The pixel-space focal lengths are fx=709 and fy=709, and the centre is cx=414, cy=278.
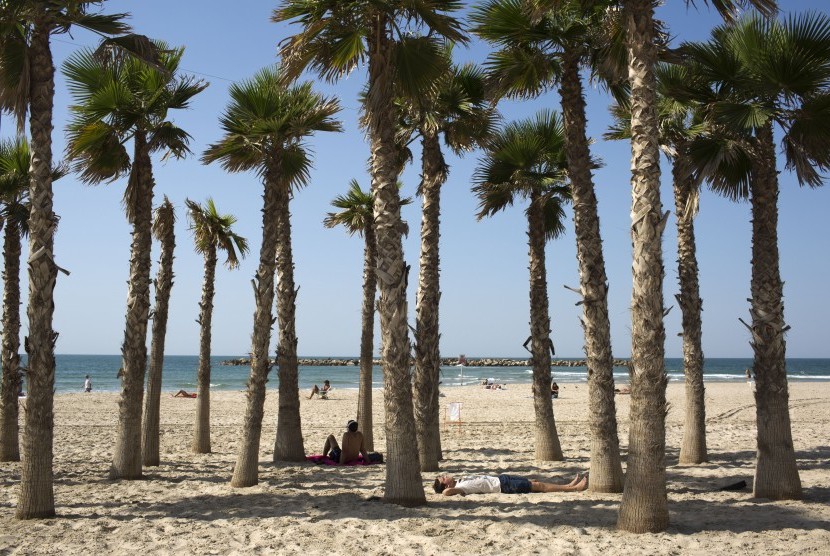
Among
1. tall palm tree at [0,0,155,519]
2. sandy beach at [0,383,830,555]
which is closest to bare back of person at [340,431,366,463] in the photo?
sandy beach at [0,383,830,555]

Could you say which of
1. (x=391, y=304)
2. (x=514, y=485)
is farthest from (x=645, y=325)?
(x=514, y=485)

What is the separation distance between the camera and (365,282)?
635 inches

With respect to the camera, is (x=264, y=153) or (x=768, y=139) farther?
(x=264, y=153)

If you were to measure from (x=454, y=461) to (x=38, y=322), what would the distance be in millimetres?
8528

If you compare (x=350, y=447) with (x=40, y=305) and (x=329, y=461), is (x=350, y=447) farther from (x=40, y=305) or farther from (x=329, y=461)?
(x=40, y=305)

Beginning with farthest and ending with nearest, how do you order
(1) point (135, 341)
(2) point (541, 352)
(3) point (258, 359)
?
(2) point (541, 352) → (1) point (135, 341) → (3) point (258, 359)

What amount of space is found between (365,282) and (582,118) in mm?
6810

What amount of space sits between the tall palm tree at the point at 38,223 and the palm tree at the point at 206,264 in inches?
248

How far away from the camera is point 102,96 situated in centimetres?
1126

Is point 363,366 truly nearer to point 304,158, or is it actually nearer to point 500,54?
point 304,158

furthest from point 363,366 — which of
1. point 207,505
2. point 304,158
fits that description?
point 207,505

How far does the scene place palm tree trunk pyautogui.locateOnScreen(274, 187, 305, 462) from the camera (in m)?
13.9

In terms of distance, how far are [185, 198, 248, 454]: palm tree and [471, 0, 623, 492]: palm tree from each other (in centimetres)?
790

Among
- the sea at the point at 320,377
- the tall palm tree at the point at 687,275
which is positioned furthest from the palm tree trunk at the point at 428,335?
the sea at the point at 320,377
